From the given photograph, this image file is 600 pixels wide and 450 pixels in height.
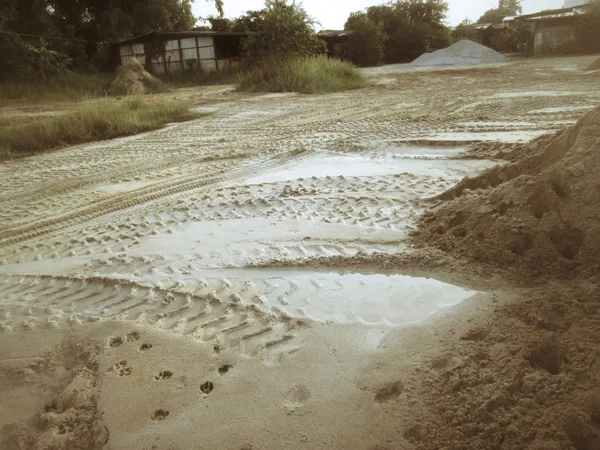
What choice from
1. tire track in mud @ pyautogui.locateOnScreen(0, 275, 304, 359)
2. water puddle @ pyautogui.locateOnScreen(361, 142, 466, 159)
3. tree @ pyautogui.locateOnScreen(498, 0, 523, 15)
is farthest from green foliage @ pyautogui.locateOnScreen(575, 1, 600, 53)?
tree @ pyautogui.locateOnScreen(498, 0, 523, 15)

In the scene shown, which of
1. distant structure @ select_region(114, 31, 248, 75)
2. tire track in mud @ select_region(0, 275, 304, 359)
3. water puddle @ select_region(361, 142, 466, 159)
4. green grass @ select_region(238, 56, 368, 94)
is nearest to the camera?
tire track in mud @ select_region(0, 275, 304, 359)

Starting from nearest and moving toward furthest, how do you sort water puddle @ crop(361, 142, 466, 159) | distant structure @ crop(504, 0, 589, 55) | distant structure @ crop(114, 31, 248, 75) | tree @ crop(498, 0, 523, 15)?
water puddle @ crop(361, 142, 466, 159), distant structure @ crop(114, 31, 248, 75), distant structure @ crop(504, 0, 589, 55), tree @ crop(498, 0, 523, 15)

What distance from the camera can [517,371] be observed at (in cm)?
206

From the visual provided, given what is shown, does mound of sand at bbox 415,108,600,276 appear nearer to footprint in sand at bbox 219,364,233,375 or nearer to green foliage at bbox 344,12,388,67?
footprint in sand at bbox 219,364,233,375

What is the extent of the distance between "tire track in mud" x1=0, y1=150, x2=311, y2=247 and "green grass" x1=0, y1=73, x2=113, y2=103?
39.4 ft

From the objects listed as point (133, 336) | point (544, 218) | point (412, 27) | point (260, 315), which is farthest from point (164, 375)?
point (412, 27)

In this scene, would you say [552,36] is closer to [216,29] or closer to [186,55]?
[216,29]

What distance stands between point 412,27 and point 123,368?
120ft

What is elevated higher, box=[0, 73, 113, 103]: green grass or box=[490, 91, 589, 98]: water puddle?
box=[0, 73, 113, 103]: green grass

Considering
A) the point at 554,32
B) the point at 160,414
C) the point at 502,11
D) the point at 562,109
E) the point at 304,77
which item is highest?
the point at 502,11

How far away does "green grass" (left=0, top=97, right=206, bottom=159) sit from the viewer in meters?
8.43

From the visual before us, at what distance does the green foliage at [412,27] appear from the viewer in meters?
34.4

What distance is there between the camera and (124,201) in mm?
5164

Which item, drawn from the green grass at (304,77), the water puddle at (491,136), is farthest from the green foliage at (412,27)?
the water puddle at (491,136)
